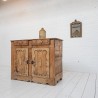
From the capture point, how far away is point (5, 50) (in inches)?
219

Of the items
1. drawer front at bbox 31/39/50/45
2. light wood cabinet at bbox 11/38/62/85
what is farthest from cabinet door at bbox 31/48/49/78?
drawer front at bbox 31/39/50/45

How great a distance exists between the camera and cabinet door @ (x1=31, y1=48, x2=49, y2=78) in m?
2.65

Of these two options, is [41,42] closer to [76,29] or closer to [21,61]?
[21,61]

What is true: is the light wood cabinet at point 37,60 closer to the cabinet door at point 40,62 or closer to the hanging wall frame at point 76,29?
the cabinet door at point 40,62

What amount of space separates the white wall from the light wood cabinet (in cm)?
156

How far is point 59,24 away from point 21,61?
2.18 meters

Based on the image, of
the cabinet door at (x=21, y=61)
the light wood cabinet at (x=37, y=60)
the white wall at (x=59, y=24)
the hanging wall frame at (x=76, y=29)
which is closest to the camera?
the light wood cabinet at (x=37, y=60)

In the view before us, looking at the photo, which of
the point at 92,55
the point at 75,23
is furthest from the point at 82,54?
the point at 75,23

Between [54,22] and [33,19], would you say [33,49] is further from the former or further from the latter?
[33,19]

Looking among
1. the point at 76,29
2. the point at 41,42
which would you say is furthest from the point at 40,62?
the point at 76,29

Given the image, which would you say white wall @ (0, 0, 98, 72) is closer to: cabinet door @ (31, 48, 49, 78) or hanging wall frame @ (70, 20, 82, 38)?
hanging wall frame @ (70, 20, 82, 38)

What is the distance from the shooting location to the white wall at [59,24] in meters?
4.02

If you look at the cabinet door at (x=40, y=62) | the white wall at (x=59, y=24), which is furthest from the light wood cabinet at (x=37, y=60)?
the white wall at (x=59, y=24)

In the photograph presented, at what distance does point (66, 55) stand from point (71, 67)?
0.44 m
